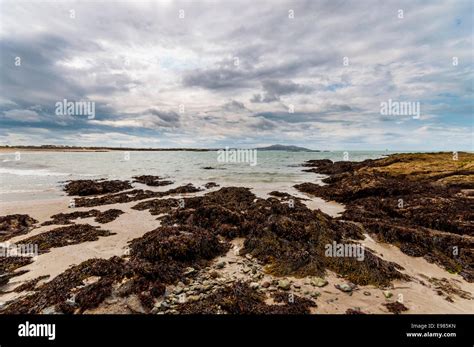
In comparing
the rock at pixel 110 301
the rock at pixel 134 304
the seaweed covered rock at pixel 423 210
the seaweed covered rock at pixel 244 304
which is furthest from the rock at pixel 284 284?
Result: the seaweed covered rock at pixel 423 210

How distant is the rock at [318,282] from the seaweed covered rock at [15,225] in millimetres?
12307

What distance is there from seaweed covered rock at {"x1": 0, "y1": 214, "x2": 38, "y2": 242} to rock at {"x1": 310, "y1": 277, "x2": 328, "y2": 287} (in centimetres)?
1231

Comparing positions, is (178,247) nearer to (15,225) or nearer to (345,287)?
(345,287)

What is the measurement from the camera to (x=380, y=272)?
676 cm

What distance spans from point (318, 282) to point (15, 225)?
554 inches

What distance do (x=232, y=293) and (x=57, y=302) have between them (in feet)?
13.3

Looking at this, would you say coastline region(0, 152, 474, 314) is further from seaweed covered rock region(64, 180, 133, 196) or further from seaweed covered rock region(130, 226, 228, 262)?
seaweed covered rock region(64, 180, 133, 196)

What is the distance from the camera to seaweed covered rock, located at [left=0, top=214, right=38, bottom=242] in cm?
1033

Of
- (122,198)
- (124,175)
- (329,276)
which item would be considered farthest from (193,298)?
(124,175)

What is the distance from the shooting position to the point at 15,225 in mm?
11289

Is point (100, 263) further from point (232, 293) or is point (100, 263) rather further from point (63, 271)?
point (232, 293)

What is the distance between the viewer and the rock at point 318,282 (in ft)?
20.7
